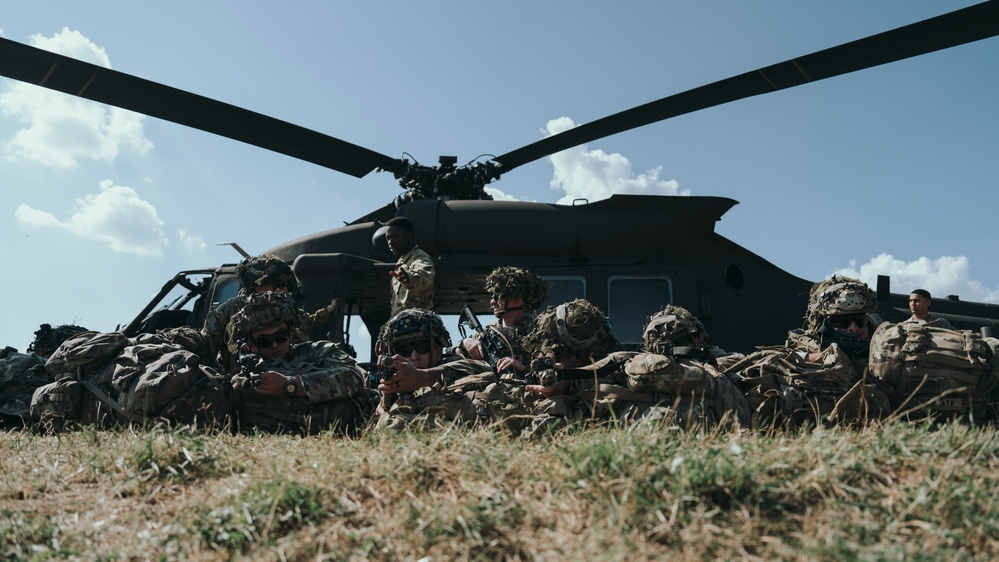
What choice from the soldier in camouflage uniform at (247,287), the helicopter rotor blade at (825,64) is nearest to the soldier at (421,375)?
the soldier in camouflage uniform at (247,287)

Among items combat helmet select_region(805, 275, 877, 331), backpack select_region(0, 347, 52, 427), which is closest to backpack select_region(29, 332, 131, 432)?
backpack select_region(0, 347, 52, 427)

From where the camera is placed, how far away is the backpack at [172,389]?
4902 millimetres

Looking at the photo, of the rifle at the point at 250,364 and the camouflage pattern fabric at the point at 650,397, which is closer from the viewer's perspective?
the camouflage pattern fabric at the point at 650,397

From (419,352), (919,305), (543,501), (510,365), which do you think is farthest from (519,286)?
(919,305)

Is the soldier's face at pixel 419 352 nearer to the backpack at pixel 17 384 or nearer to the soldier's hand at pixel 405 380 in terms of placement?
the soldier's hand at pixel 405 380

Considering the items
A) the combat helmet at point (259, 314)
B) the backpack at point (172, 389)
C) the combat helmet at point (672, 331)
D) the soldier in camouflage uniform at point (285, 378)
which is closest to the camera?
the backpack at point (172, 389)

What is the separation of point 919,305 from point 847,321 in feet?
9.73

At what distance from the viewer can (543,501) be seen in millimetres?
2717

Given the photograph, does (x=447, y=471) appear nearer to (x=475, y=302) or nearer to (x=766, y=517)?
(x=766, y=517)

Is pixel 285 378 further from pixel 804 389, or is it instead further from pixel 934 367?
pixel 934 367

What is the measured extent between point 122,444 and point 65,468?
10.9 inches

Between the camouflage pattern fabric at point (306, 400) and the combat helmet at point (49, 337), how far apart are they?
3.14 metres

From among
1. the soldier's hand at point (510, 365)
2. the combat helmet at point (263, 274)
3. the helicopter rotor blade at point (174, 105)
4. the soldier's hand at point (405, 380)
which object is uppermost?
the helicopter rotor blade at point (174, 105)

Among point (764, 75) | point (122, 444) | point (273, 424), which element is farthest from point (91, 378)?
point (764, 75)
